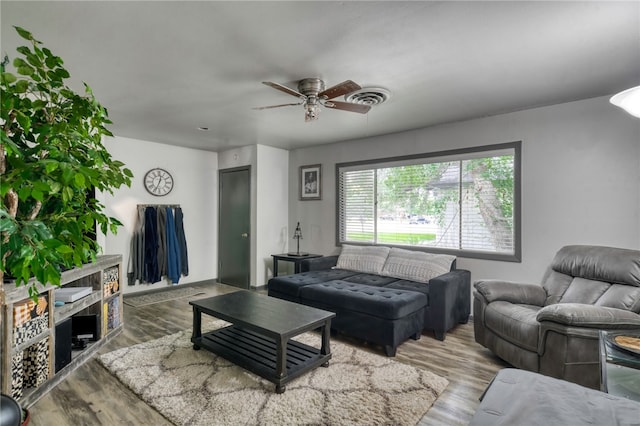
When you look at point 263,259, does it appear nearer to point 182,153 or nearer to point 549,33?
point 182,153

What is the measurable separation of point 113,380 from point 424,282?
3.01m

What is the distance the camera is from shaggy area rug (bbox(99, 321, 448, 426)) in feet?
6.52

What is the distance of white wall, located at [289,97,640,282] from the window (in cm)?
13

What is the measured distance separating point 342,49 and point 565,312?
2282mm

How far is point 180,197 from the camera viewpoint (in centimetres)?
537

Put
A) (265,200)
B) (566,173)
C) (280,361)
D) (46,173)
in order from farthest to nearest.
A: (265,200) → (566,173) → (280,361) → (46,173)

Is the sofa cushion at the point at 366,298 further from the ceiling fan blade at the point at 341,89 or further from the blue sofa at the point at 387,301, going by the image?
the ceiling fan blade at the point at 341,89

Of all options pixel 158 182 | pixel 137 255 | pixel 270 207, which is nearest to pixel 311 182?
pixel 270 207

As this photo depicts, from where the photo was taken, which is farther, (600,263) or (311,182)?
(311,182)

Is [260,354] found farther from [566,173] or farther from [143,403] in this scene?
[566,173]

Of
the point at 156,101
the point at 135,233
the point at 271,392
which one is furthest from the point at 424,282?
the point at 135,233

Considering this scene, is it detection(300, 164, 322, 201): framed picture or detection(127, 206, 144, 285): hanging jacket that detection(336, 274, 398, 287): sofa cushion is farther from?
detection(127, 206, 144, 285): hanging jacket

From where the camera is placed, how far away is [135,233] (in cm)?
484

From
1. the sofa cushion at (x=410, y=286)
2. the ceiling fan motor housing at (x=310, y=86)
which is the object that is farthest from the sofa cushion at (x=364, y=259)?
the ceiling fan motor housing at (x=310, y=86)
